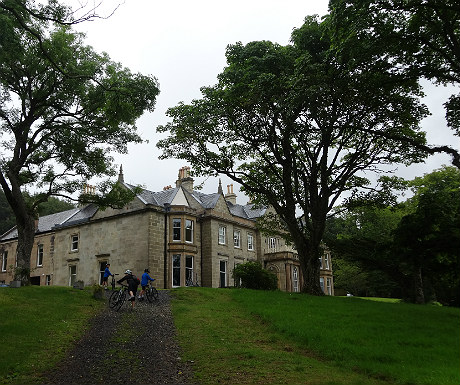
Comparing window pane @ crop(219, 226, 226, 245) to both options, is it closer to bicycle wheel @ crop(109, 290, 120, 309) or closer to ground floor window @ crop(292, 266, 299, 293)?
ground floor window @ crop(292, 266, 299, 293)

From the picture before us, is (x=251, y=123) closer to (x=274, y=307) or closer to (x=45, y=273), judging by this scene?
(x=274, y=307)

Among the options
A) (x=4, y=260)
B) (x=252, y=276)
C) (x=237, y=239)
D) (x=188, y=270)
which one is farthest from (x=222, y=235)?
(x=4, y=260)

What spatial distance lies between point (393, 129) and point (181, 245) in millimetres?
20665

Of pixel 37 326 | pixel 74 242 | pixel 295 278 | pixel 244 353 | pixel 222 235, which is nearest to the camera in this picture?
pixel 244 353

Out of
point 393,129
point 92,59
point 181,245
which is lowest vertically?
point 181,245

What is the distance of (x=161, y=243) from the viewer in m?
35.4

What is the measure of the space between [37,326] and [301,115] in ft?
51.4

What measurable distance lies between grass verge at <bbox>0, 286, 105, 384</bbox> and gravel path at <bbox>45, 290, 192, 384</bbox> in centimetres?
52

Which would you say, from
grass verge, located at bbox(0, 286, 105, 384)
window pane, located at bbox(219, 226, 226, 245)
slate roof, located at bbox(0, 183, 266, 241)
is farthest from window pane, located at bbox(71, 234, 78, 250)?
grass verge, located at bbox(0, 286, 105, 384)

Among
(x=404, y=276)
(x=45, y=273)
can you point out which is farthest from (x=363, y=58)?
(x=45, y=273)

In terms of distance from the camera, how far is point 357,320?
15.5 metres

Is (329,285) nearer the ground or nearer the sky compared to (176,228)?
nearer the ground

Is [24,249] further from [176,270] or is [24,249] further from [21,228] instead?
[176,270]

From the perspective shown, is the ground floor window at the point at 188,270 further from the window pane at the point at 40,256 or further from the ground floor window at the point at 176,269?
the window pane at the point at 40,256
